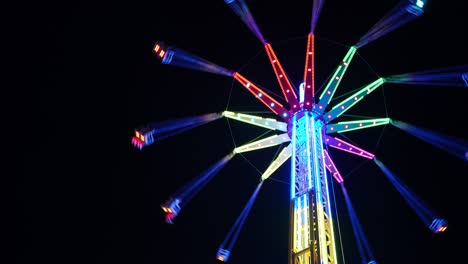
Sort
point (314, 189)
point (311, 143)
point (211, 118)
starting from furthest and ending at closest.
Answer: point (211, 118)
point (311, 143)
point (314, 189)

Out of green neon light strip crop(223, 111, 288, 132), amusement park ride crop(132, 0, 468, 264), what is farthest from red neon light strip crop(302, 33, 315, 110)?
green neon light strip crop(223, 111, 288, 132)

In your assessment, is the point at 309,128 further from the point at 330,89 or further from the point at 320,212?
the point at 320,212

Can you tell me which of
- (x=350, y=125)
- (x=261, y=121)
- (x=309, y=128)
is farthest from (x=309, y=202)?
(x=350, y=125)

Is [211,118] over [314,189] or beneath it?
over

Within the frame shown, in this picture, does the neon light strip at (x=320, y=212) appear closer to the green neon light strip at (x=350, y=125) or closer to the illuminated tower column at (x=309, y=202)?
the illuminated tower column at (x=309, y=202)

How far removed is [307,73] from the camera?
51.9 ft

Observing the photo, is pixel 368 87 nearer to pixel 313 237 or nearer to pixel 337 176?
pixel 337 176

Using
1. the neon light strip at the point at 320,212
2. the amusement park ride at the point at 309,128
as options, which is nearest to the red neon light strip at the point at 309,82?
the amusement park ride at the point at 309,128

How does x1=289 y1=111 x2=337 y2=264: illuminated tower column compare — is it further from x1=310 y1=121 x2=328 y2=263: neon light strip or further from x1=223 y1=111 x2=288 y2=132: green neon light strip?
x1=223 y1=111 x2=288 y2=132: green neon light strip

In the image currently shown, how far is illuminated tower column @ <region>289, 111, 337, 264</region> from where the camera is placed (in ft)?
39.9

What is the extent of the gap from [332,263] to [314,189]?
84.1 inches

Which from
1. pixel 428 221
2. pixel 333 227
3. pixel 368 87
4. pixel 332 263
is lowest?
pixel 332 263

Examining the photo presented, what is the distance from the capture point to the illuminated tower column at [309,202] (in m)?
12.2

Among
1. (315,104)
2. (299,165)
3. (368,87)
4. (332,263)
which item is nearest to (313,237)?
(332,263)
